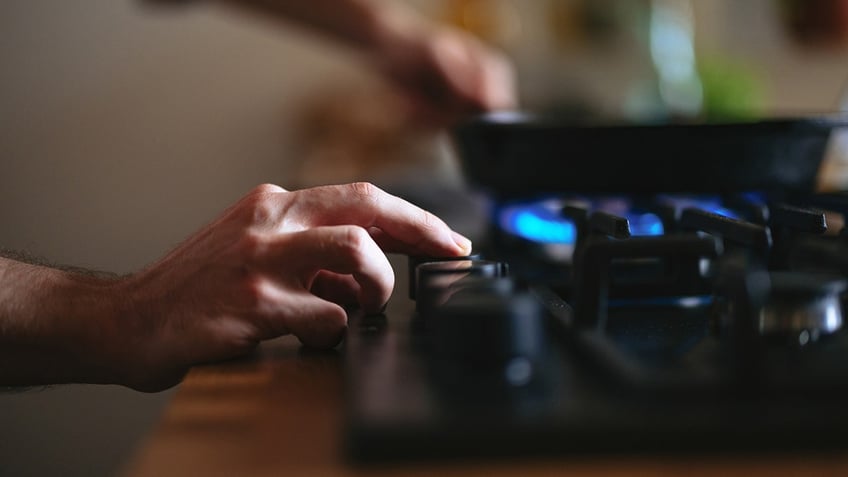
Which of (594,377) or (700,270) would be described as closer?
(594,377)

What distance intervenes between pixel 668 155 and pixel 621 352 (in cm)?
44

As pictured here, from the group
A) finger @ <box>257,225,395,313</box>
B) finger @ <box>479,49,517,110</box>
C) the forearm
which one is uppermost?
finger @ <box>479,49,517,110</box>

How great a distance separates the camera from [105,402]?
1616mm

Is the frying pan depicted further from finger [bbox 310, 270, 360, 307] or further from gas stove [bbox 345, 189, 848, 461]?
finger [bbox 310, 270, 360, 307]

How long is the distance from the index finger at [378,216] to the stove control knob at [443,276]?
0.04 meters

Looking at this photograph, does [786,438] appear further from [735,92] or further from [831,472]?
[735,92]

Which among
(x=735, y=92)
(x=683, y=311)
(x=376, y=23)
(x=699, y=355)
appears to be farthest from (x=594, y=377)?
(x=735, y=92)

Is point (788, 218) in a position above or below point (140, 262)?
above

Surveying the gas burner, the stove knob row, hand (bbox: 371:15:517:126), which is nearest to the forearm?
the stove knob row

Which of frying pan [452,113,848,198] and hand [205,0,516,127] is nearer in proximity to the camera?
frying pan [452,113,848,198]

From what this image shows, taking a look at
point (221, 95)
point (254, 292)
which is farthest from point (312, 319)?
point (221, 95)

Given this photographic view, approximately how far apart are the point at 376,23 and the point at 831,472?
4.65 ft

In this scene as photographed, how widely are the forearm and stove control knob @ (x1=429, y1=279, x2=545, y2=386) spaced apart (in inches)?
10.6

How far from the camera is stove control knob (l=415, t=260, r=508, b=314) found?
20.9 inches
